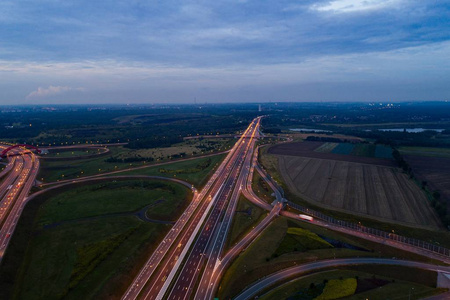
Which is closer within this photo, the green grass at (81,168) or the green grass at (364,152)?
the green grass at (81,168)

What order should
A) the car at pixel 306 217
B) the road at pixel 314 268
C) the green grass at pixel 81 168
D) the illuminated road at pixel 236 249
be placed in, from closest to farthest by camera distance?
the road at pixel 314 268, the illuminated road at pixel 236 249, the car at pixel 306 217, the green grass at pixel 81 168

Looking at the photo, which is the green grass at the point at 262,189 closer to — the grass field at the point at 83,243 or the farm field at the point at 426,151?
the grass field at the point at 83,243

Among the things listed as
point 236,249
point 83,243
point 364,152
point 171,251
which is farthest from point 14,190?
point 364,152

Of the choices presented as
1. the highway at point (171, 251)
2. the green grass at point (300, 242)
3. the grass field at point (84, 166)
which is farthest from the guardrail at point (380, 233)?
the grass field at point (84, 166)

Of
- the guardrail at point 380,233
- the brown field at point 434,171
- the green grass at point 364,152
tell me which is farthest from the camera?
the green grass at point 364,152

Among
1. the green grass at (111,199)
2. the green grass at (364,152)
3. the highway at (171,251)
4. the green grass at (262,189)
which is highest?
the green grass at (364,152)

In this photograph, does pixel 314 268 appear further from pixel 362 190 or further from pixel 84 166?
pixel 84 166

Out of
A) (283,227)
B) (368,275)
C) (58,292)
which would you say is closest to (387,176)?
(283,227)

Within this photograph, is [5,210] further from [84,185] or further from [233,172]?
[233,172]
